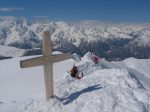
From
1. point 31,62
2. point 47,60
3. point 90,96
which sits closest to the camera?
point 31,62

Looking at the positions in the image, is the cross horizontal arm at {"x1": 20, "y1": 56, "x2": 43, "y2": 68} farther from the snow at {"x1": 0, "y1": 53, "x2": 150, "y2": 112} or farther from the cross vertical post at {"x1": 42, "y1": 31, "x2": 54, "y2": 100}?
the snow at {"x1": 0, "y1": 53, "x2": 150, "y2": 112}

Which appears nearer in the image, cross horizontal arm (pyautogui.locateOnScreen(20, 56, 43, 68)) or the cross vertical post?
cross horizontal arm (pyautogui.locateOnScreen(20, 56, 43, 68))

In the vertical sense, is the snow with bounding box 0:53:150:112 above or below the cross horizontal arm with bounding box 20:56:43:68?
below

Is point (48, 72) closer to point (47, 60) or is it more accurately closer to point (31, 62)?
point (47, 60)

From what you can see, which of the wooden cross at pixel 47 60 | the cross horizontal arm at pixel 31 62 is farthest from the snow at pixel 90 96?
the cross horizontal arm at pixel 31 62

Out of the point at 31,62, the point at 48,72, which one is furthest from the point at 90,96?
the point at 31,62

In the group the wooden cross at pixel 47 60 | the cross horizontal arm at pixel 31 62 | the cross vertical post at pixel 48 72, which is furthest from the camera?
the cross vertical post at pixel 48 72

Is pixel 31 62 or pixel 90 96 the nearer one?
pixel 31 62

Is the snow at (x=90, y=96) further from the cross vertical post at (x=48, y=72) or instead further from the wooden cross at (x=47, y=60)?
the wooden cross at (x=47, y=60)

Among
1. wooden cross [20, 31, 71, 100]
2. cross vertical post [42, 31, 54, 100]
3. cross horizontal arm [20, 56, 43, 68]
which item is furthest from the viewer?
cross vertical post [42, 31, 54, 100]

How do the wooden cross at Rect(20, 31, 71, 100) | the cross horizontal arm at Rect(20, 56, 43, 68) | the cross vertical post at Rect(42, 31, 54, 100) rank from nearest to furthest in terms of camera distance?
the cross horizontal arm at Rect(20, 56, 43, 68)
the wooden cross at Rect(20, 31, 71, 100)
the cross vertical post at Rect(42, 31, 54, 100)

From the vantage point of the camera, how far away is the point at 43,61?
1884 cm

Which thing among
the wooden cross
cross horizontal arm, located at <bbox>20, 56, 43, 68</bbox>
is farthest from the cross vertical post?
cross horizontal arm, located at <bbox>20, 56, 43, 68</bbox>

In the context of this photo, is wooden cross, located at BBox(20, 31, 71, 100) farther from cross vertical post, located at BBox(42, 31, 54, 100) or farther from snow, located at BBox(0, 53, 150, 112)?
snow, located at BBox(0, 53, 150, 112)
